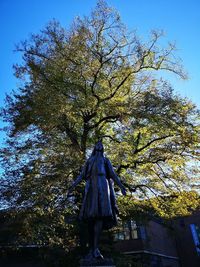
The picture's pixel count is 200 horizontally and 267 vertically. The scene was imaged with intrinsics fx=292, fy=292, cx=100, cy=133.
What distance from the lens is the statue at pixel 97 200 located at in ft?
19.0

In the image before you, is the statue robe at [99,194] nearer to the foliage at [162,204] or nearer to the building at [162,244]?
the foliage at [162,204]

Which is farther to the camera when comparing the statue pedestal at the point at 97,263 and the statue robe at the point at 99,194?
the statue robe at the point at 99,194

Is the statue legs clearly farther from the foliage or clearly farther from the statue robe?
the foliage

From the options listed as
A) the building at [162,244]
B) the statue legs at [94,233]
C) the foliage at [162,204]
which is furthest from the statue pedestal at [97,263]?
the building at [162,244]

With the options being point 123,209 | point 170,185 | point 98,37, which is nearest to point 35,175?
point 123,209

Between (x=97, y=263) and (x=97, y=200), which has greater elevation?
(x=97, y=200)

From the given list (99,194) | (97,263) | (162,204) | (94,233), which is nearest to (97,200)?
(99,194)

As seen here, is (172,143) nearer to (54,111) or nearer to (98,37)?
(54,111)

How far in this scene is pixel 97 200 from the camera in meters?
5.99

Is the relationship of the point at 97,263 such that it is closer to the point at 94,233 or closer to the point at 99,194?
the point at 94,233

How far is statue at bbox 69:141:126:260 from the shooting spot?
19.0ft

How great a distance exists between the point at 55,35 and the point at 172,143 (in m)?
9.32

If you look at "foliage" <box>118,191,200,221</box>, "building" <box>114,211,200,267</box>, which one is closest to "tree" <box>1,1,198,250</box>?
"foliage" <box>118,191,200,221</box>

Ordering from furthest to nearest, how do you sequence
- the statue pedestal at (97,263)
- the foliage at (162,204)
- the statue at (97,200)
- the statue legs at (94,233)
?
the foliage at (162,204), the statue at (97,200), the statue legs at (94,233), the statue pedestal at (97,263)
